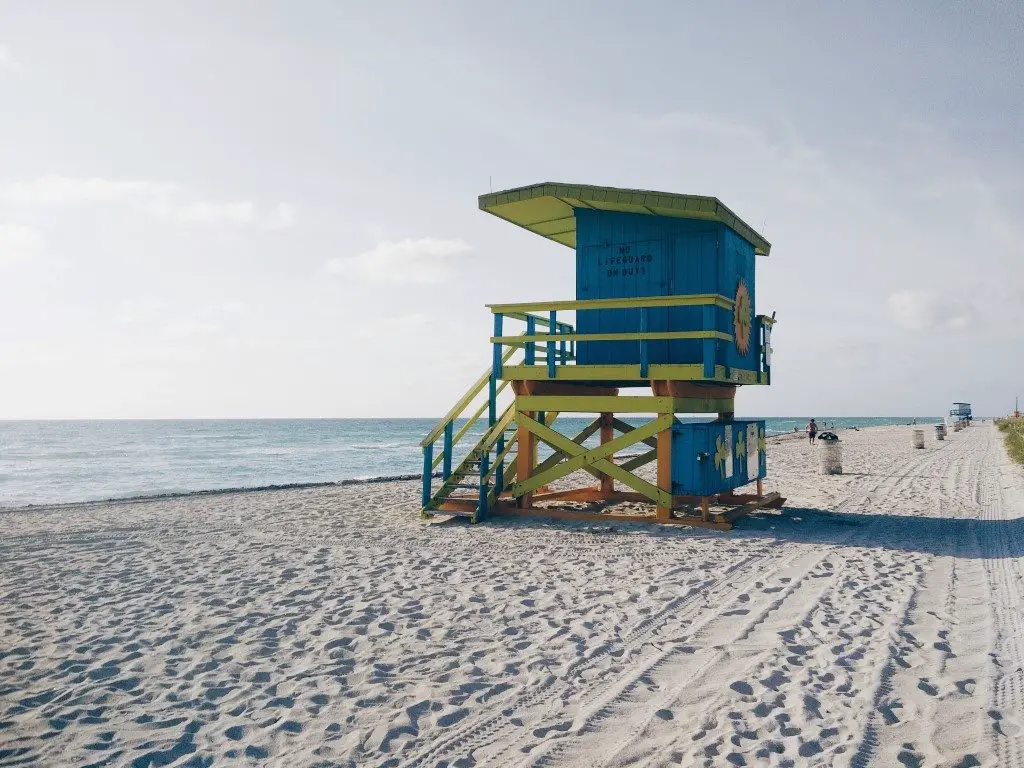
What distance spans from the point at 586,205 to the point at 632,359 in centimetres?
265

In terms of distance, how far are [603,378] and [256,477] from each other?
26.7m

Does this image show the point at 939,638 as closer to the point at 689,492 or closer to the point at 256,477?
the point at 689,492

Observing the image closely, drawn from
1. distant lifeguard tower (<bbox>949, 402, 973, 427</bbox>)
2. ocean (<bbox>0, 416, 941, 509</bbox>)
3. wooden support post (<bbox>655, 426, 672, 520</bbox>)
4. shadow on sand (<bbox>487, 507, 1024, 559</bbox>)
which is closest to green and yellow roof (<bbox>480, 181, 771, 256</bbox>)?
wooden support post (<bbox>655, 426, 672, 520</bbox>)

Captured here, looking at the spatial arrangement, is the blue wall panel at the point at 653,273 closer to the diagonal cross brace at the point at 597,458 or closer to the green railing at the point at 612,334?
the green railing at the point at 612,334

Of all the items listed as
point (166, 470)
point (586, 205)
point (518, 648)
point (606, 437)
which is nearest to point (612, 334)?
point (586, 205)

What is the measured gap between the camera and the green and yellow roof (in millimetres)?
10328

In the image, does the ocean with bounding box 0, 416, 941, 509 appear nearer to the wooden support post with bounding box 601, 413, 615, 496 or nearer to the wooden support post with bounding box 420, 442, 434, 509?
the wooden support post with bounding box 420, 442, 434, 509

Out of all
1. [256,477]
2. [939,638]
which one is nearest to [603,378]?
[939,638]

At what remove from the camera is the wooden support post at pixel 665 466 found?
1038 centimetres

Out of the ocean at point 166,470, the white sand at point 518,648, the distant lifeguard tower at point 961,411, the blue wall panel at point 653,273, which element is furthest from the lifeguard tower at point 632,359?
the distant lifeguard tower at point 961,411

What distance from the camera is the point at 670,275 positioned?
36.0 ft

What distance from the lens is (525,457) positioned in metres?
11.6

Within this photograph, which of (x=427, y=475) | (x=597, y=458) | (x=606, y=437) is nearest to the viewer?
(x=597, y=458)

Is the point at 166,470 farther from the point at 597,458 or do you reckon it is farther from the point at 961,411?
the point at 961,411
